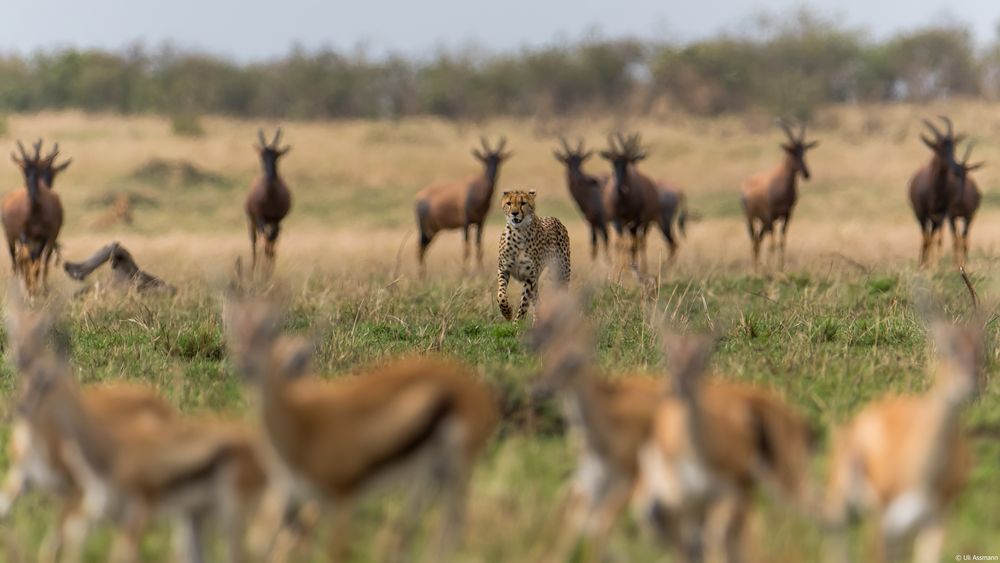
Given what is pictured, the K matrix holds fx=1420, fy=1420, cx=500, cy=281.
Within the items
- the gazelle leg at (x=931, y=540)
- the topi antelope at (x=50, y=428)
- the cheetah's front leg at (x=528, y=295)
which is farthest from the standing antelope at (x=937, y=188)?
the topi antelope at (x=50, y=428)

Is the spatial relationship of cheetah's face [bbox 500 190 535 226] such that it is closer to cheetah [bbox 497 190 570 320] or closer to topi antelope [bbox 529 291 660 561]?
cheetah [bbox 497 190 570 320]

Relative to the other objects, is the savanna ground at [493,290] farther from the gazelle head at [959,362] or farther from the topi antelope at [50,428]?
the gazelle head at [959,362]

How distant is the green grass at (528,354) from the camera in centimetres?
515

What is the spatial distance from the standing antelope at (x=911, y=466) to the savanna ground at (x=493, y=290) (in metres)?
0.36

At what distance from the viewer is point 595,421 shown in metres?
4.36

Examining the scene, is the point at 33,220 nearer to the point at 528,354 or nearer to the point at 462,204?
the point at 462,204

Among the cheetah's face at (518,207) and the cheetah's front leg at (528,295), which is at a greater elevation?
the cheetah's face at (518,207)

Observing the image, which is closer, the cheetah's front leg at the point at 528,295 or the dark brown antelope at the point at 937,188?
the cheetah's front leg at the point at 528,295

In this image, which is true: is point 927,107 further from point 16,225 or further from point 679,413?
point 679,413

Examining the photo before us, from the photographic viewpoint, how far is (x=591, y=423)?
436 centimetres

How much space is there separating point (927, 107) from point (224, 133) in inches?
850

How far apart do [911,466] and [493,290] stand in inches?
367

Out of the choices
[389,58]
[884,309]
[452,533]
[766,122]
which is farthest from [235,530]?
[389,58]

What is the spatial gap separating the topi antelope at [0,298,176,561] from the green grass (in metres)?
0.23
